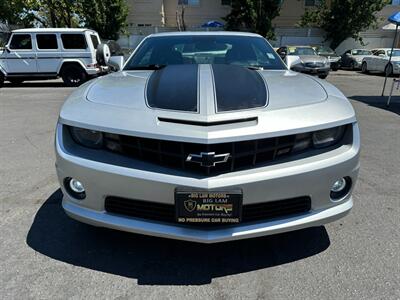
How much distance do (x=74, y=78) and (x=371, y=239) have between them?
12270 millimetres

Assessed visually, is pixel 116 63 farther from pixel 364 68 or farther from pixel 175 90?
pixel 364 68

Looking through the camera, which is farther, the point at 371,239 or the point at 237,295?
the point at 371,239

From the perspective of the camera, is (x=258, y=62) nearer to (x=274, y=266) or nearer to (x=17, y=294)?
(x=274, y=266)

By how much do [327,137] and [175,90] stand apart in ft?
3.55

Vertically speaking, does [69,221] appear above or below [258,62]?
below

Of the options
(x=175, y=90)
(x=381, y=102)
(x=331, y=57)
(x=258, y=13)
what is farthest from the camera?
(x=258, y=13)

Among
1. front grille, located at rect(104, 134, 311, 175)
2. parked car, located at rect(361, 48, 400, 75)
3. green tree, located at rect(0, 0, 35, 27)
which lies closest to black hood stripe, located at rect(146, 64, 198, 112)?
front grille, located at rect(104, 134, 311, 175)

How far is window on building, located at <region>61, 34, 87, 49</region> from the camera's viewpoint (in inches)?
486

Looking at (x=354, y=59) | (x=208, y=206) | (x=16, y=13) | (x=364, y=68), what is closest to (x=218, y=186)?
(x=208, y=206)

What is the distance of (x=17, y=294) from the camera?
2.13m

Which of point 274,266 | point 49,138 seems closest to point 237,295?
point 274,266

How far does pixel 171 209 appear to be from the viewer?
213cm

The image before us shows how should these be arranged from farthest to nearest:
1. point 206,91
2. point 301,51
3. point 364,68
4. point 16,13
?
1. point 16,13
2. point 364,68
3. point 301,51
4. point 206,91

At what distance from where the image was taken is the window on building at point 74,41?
12.4m
